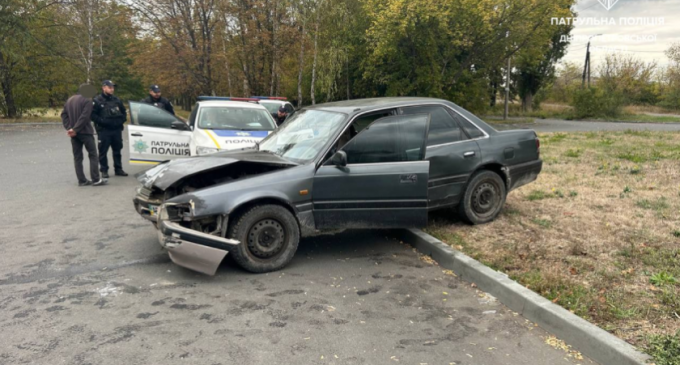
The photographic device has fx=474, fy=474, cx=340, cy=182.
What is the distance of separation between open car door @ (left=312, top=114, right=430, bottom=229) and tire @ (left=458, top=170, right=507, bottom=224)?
939mm

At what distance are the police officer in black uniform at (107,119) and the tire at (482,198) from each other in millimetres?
7365

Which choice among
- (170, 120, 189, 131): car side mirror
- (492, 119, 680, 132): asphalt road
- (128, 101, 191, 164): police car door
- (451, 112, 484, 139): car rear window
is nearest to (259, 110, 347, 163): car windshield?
(451, 112, 484, 139): car rear window

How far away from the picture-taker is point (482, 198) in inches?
238

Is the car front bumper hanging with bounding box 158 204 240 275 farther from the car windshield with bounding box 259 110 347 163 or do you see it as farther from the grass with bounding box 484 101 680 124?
the grass with bounding box 484 101 680 124

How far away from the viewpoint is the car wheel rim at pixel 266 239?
15.2 feet

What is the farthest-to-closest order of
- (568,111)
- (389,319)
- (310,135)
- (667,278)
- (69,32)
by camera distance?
1. (568,111)
2. (69,32)
3. (310,135)
4. (667,278)
5. (389,319)

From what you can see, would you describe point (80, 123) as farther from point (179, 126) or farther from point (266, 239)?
point (266, 239)

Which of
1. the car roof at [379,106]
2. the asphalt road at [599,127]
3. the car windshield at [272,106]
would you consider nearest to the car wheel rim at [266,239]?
the car roof at [379,106]

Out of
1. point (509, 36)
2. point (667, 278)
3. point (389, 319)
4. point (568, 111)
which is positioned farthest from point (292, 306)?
point (568, 111)

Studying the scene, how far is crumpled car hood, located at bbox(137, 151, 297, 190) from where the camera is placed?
4.71 m

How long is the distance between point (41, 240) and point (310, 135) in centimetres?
345

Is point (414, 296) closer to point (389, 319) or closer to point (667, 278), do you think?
point (389, 319)

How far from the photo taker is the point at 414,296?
422cm

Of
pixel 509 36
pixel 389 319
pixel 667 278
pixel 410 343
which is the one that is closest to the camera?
pixel 410 343
